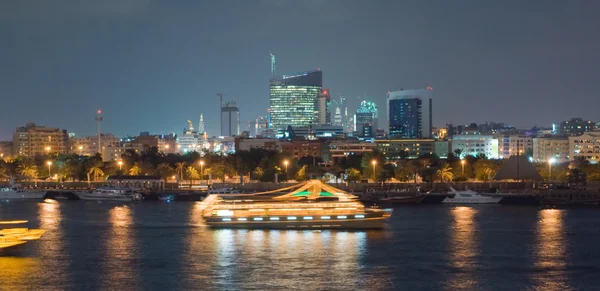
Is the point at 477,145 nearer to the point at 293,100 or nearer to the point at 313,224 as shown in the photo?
the point at 293,100

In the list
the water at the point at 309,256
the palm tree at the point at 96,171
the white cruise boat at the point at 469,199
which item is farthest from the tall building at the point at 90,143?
the water at the point at 309,256

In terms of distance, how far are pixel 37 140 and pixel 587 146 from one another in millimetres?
81993

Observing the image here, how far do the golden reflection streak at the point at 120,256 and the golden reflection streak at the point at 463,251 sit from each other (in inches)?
348

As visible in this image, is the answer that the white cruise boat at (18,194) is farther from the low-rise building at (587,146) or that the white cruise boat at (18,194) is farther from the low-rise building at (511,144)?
the low-rise building at (511,144)

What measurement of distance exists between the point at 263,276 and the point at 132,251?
696cm

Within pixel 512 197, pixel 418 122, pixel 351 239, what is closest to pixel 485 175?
pixel 512 197

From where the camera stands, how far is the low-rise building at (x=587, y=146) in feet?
343

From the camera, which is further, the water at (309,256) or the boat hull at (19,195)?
the boat hull at (19,195)

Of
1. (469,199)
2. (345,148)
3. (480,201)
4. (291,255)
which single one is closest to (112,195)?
(469,199)

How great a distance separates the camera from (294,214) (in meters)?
36.4

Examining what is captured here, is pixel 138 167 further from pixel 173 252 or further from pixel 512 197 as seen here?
pixel 173 252

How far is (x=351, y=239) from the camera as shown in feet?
107

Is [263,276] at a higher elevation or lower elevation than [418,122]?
lower

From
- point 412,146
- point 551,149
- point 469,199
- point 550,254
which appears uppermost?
point 412,146
